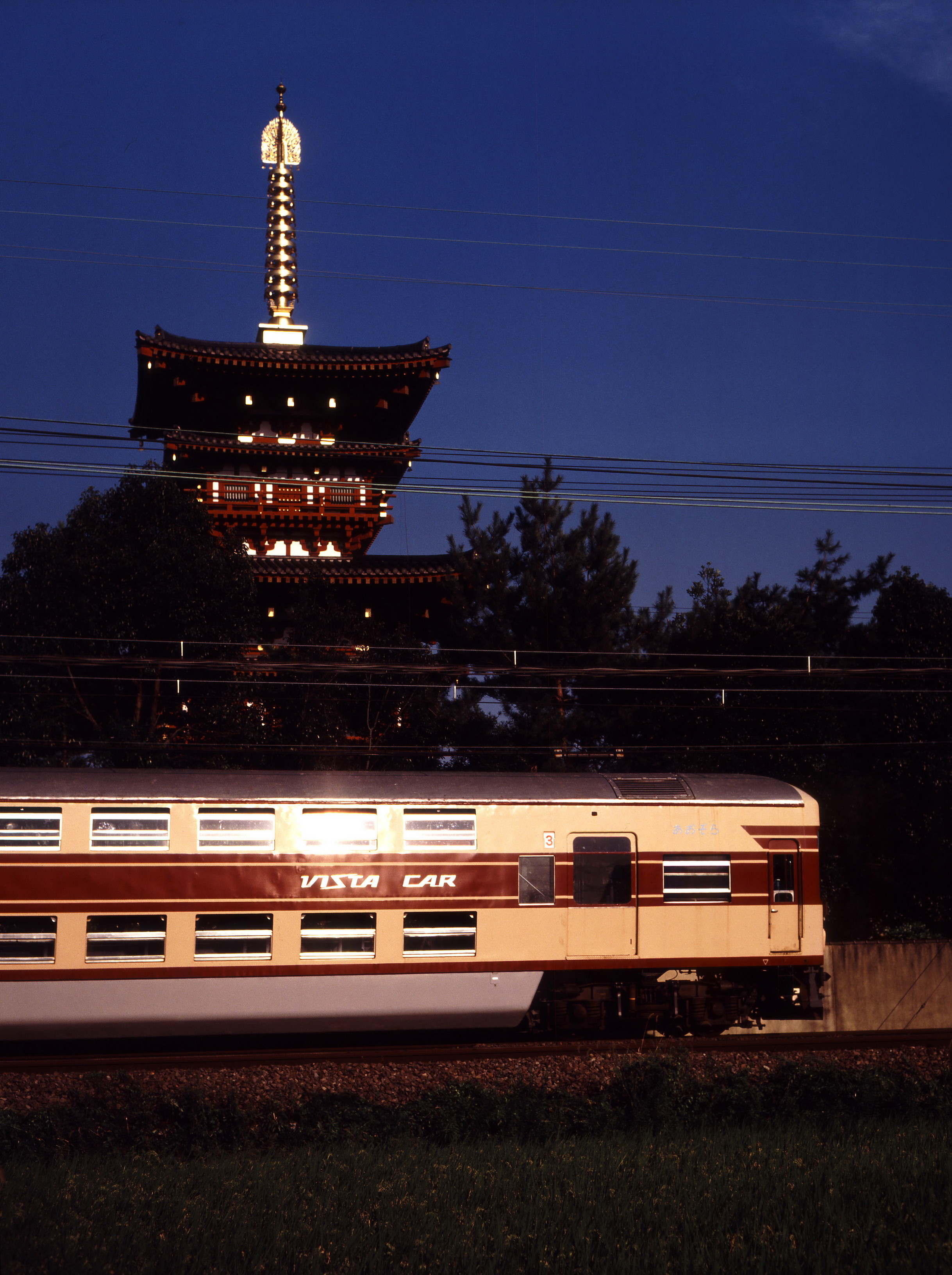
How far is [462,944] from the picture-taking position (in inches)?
548

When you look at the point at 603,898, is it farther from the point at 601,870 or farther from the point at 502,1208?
the point at 502,1208

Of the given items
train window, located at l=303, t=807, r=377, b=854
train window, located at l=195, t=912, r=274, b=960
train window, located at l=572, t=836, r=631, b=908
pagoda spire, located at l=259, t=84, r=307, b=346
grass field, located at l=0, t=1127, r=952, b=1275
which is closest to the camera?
grass field, located at l=0, t=1127, r=952, b=1275

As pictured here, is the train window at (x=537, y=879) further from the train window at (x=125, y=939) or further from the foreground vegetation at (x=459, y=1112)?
the train window at (x=125, y=939)

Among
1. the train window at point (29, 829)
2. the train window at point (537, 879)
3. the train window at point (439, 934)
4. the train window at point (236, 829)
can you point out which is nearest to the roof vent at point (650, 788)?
the train window at point (537, 879)

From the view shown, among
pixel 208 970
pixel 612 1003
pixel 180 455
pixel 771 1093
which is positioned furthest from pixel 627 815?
pixel 180 455

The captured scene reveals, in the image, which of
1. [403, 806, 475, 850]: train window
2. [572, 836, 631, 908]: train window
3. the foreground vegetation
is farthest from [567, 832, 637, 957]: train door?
the foreground vegetation

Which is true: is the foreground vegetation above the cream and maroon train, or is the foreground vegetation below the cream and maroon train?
below

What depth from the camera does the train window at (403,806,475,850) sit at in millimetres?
13953

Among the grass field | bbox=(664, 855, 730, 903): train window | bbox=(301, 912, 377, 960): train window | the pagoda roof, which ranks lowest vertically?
the grass field

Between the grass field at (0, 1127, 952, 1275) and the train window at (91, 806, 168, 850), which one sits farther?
the train window at (91, 806, 168, 850)

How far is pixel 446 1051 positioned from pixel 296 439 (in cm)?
1945

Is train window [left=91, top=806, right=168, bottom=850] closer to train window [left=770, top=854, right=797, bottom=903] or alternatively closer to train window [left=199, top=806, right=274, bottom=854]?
train window [left=199, top=806, right=274, bottom=854]

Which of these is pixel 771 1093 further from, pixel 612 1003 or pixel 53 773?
pixel 53 773

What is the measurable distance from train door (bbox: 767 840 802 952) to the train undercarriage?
1.55 feet
